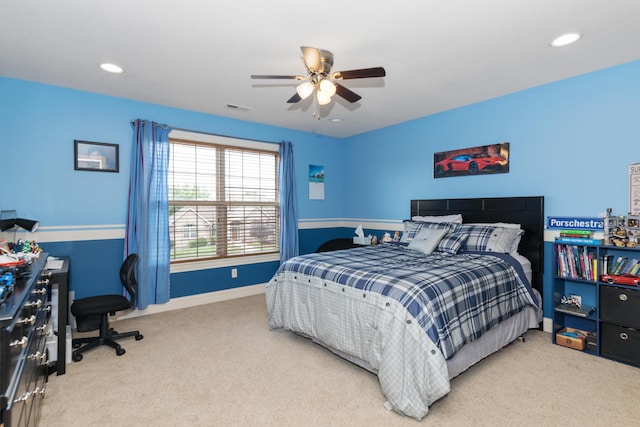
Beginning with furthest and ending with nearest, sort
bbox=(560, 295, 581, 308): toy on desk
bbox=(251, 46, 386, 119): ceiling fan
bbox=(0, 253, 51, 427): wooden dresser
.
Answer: bbox=(560, 295, 581, 308): toy on desk, bbox=(251, 46, 386, 119): ceiling fan, bbox=(0, 253, 51, 427): wooden dresser

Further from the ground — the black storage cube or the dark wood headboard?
the dark wood headboard

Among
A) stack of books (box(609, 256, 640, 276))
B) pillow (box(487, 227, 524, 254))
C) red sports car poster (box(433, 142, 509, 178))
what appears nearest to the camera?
stack of books (box(609, 256, 640, 276))

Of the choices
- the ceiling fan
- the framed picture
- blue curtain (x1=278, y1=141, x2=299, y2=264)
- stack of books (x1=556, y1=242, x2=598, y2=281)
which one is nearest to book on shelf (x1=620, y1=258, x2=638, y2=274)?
stack of books (x1=556, y1=242, x2=598, y2=281)

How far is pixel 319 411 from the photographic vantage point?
2.11 meters

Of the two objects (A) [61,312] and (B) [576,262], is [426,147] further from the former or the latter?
(A) [61,312]

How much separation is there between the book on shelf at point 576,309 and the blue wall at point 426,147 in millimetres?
404

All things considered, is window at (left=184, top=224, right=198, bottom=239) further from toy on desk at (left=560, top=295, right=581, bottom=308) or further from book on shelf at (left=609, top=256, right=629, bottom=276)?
book on shelf at (left=609, top=256, right=629, bottom=276)

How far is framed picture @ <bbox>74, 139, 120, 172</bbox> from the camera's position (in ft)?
11.8

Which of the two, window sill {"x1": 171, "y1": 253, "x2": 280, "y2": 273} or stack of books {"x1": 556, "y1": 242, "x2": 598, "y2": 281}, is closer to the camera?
stack of books {"x1": 556, "y1": 242, "x2": 598, "y2": 281}

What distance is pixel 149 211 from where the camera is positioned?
3975mm

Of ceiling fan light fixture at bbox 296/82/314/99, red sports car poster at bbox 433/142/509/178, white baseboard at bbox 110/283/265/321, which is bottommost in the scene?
white baseboard at bbox 110/283/265/321

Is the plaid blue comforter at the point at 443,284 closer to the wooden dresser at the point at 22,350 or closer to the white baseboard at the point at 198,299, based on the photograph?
the white baseboard at the point at 198,299

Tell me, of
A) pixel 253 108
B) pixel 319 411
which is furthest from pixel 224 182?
pixel 319 411

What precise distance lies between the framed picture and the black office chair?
1254 millimetres
